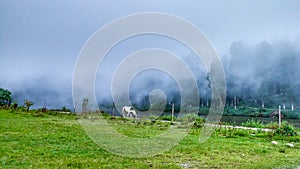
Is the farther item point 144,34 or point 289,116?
point 289,116

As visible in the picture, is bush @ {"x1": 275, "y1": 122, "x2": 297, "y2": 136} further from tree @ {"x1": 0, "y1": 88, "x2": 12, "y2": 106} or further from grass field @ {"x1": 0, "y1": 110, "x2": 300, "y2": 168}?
tree @ {"x1": 0, "y1": 88, "x2": 12, "y2": 106}

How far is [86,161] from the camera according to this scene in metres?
7.30

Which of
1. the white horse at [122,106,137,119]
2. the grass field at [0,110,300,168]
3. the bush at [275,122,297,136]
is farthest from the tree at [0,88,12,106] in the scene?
the bush at [275,122,297,136]

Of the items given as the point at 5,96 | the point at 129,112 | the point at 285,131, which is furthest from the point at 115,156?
the point at 5,96

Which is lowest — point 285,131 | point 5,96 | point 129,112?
point 285,131

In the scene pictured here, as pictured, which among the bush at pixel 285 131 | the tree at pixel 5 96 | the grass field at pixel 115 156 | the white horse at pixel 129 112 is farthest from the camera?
the tree at pixel 5 96

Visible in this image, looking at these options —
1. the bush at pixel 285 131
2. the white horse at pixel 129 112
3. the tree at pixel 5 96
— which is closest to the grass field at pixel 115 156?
the bush at pixel 285 131

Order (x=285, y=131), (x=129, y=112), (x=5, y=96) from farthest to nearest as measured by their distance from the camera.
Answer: (x=5, y=96)
(x=129, y=112)
(x=285, y=131)

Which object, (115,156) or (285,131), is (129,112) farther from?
(115,156)

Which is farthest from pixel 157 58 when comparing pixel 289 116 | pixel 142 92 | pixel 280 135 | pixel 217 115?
pixel 289 116

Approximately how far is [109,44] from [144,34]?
1.56m

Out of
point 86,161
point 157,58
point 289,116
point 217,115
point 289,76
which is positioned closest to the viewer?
point 86,161

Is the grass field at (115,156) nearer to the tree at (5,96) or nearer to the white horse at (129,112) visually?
the white horse at (129,112)

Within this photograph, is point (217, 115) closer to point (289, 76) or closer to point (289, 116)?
point (289, 116)
